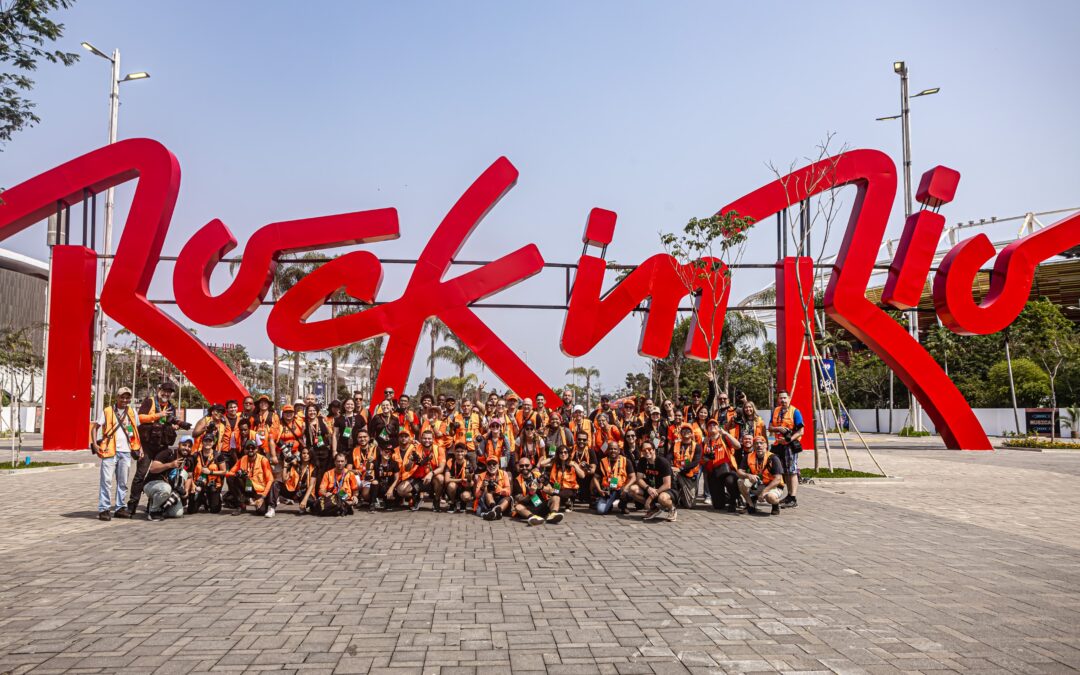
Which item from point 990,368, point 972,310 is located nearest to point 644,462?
point 972,310

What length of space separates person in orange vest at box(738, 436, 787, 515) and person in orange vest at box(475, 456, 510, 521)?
3.49m

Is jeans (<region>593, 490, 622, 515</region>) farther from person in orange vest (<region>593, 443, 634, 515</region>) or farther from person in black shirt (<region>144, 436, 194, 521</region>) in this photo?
person in black shirt (<region>144, 436, 194, 521</region>)

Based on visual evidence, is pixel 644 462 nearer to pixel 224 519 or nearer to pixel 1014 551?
pixel 1014 551

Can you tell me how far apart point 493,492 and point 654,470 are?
93.0 inches

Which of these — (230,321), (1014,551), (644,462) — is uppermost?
(230,321)

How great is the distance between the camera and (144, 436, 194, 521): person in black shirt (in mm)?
10648

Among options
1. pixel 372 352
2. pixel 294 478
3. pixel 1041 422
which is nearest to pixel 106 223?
pixel 294 478

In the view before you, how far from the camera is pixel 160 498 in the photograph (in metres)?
10.6

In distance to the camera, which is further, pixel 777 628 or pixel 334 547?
pixel 334 547

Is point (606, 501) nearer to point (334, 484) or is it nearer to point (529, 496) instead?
point (529, 496)

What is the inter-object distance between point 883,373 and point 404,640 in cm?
5505

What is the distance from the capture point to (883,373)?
54.4m

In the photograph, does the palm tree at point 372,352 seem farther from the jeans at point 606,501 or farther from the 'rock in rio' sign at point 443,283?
the jeans at point 606,501

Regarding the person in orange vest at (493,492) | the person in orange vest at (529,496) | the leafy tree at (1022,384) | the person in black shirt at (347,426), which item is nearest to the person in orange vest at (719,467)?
the person in orange vest at (529,496)
